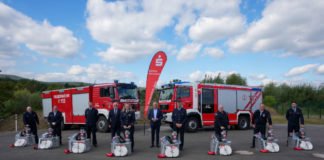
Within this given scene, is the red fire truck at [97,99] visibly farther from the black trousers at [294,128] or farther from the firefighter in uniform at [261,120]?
the black trousers at [294,128]

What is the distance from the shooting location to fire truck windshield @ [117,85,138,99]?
52.3ft

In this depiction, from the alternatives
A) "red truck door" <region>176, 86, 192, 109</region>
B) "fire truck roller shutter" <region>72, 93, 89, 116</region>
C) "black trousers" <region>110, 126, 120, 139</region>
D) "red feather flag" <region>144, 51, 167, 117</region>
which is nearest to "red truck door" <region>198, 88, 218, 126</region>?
"red truck door" <region>176, 86, 192, 109</region>

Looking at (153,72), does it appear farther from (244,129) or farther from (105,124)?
(244,129)

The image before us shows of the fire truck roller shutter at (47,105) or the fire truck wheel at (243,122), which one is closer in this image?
the fire truck wheel at (243,122)

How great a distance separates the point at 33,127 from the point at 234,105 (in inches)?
435

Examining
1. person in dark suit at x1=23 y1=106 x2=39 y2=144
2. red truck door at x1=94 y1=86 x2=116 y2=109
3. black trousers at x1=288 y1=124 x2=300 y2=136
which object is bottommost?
black trousers at x1=288 y1=124 x2=300 y2=136

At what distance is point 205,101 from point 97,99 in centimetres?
621

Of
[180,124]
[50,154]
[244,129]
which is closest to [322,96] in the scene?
[244,129]

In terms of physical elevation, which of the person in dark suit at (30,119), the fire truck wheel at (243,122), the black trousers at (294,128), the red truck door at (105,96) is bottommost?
the fire truck wheel at (243,122)

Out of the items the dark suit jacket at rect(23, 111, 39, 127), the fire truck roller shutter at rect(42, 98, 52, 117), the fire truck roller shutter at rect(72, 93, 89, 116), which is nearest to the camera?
the dark suit jacket at rect(23, 111, 39, 127)

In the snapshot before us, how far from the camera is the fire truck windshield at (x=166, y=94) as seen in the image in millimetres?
15688

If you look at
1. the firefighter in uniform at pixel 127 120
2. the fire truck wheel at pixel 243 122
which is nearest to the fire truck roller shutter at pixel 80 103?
the firefighter in uniform at pixel 127 120

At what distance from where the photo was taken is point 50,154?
9.59 m

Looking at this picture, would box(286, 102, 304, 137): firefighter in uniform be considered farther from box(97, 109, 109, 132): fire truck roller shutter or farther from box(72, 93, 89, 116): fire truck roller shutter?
box(72, 93, 89, 116): fire truck roller shutter
